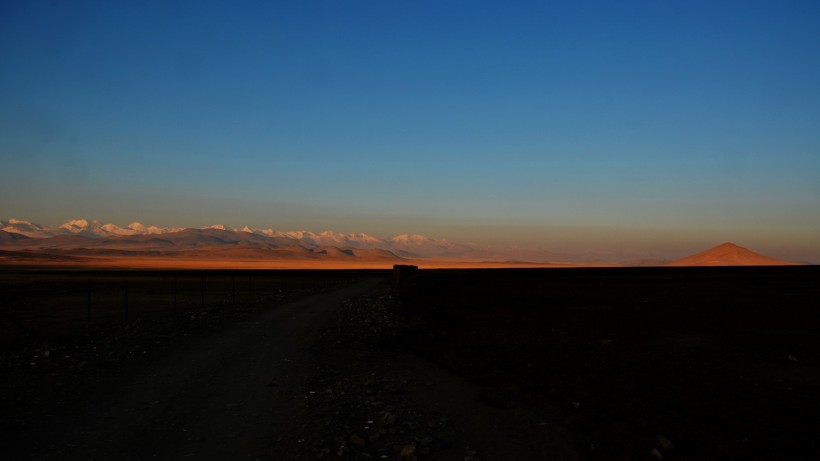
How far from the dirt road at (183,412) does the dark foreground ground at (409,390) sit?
4 centimetres

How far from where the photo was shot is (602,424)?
892 cm

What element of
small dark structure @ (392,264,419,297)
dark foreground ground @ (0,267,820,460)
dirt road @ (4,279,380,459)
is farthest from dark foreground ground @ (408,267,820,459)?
small dark structure @ (392,264,419,297)

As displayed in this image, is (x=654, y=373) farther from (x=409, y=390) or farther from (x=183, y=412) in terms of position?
(x=183, y=412)

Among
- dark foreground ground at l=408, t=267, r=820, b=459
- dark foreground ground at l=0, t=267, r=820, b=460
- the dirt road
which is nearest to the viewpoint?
the dirt road

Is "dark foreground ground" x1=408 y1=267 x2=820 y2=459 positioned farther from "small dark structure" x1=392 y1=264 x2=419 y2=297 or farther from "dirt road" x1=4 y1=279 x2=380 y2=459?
"small dark structure" x1=392 y1=264 x2=419 y2=297

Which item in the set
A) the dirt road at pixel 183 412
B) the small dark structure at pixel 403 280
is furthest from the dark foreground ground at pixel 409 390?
the small dark structure at pixel 403 280

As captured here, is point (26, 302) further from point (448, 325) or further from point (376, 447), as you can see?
point (376, 447)

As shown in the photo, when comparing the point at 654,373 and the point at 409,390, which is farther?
the point at 654,373

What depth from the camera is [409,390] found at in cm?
1096

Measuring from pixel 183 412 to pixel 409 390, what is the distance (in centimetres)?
415

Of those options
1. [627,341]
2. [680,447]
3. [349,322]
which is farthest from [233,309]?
[680,447]

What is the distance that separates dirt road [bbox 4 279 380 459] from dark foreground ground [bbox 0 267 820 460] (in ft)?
0.14

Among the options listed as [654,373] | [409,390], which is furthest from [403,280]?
[409,390]

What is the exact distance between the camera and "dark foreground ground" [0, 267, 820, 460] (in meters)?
7.79
